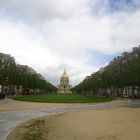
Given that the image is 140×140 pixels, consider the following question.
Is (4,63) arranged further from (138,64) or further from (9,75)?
Answer: (138,64)

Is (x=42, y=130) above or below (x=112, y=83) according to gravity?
below

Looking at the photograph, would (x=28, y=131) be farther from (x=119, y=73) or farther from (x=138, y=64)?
(x=119, y=73)

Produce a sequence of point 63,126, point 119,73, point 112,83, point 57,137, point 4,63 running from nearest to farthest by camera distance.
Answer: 1. point 57,137
2. point 63,126
3. point 4,63
4. point 119,73
5. point 112,83

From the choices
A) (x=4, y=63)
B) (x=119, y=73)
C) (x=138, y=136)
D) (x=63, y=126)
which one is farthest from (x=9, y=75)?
(x=138, y=136)

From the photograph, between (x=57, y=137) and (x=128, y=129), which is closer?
(x=57, y=137)

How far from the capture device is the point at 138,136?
2362 centimetres

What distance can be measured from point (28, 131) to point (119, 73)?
92237 millimetres

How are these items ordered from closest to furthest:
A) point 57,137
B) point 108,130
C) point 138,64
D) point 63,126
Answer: point 57,137 < point 108,130 < point 63,126 < point 138,64

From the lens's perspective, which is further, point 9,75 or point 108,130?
point 9,75

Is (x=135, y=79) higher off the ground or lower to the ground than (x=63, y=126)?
higher

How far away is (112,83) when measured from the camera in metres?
125

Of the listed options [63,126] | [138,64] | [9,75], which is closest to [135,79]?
[138,64]

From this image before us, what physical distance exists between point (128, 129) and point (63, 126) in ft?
19.6

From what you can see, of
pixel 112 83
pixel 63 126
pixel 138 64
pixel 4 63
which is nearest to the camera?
pixel 63 126
